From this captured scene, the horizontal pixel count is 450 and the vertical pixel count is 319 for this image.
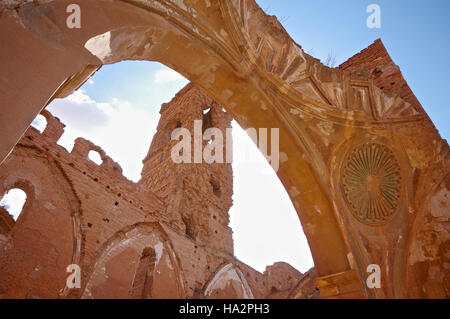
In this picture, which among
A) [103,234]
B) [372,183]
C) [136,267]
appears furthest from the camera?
[136,267]

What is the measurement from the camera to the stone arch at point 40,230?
647cm

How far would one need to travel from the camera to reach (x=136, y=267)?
9.00 metres

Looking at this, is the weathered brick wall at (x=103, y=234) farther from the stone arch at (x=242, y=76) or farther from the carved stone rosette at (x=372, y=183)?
the carved stone rosette at (x=372, y=183)

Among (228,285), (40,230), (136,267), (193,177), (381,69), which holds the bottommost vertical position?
(228,285)

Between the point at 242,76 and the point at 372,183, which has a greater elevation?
the point at 242,76

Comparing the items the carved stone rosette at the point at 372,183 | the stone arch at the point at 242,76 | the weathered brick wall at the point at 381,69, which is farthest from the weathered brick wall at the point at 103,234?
the weathered brick wall at the point at 381,69

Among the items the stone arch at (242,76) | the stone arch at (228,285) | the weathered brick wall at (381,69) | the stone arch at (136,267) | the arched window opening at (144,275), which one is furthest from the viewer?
the stone arch at (228,285)

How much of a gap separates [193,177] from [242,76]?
1010 centimetres

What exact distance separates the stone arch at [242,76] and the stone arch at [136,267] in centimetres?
643

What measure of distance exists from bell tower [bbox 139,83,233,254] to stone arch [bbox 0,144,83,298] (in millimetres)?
4277

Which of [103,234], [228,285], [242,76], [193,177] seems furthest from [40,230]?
[228,285]

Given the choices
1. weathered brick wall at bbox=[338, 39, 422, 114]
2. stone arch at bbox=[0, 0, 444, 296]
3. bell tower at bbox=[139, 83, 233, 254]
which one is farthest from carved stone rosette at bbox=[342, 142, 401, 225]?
bell tower at bbox=[139, 83, 233, 254]

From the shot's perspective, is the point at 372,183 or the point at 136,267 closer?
the point at 372,183

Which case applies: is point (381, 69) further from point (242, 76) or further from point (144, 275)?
point (144, 275)
